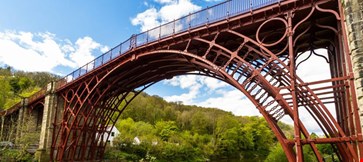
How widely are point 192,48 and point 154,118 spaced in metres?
52.2

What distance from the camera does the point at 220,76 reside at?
673 inches

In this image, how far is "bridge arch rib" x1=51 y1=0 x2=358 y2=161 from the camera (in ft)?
33.6

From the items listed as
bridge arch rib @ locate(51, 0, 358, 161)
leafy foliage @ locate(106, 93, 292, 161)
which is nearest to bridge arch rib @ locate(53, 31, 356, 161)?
bridge arch rib @ locate(51, 0, 358, 161)

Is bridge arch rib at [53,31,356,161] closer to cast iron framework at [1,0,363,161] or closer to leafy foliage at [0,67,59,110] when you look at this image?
cast iron framework at [1,0,363,161]

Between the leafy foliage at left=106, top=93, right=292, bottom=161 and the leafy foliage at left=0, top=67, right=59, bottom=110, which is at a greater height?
the leafy foliage at left=0, top=67, right=59, bottom=110

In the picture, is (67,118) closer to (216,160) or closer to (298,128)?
(298,128)

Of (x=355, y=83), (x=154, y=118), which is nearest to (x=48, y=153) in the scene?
(x=355, y=83)

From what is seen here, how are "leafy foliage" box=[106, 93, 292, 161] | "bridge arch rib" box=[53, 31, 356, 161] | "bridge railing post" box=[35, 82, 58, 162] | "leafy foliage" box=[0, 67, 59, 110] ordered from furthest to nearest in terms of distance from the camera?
"leafy foliage" box=[0, 67, 59, 110], "leafy foliage" box=[106, 93, 292, 161], "bridge railing post" box=[35, 82, 58, 162], "bridge arch rib" box=[53, 31, 356, 161]

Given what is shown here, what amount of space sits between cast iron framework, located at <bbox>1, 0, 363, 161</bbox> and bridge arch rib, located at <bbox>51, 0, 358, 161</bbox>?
0.11 feet

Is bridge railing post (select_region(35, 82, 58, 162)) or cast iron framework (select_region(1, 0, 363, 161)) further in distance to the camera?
bridge railing post (select_region(35, 82, 58, 162))

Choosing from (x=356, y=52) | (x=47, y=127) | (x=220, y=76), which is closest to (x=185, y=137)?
(x=47, y=127)

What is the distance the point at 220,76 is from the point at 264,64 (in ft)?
19.8

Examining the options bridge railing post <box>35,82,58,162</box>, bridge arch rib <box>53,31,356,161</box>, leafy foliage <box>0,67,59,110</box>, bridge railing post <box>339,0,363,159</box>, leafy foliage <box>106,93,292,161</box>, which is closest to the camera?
bridge railing post <box>339,0,363,159</box>

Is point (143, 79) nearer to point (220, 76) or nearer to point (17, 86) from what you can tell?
point (220, 76)
